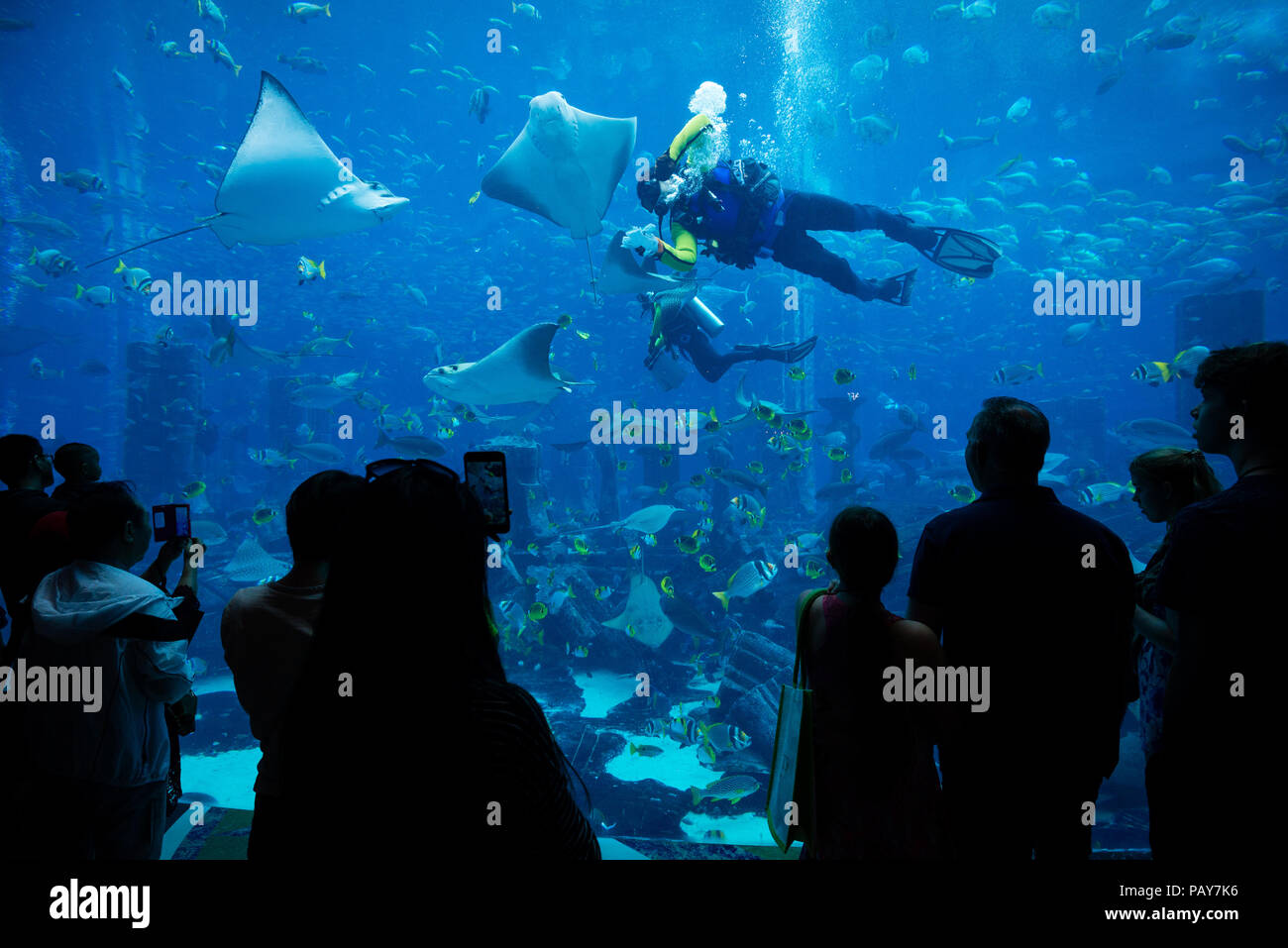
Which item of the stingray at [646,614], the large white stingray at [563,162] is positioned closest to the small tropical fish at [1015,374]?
the stingray at [646,614]

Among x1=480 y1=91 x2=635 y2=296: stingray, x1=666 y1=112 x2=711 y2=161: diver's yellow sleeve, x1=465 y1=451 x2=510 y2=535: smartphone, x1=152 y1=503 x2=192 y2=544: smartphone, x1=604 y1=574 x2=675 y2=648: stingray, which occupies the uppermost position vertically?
x1=480 y1=91 x2=635 y2=296: stingray

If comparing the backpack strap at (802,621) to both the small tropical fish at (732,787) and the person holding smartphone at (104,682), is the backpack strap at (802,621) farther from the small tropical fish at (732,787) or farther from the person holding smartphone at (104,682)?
the small tropical fish at (732,787)

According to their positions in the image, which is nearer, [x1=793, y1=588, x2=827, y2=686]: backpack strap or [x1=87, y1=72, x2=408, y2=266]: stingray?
[x1=793, y1=588, x2=827, y2=686]: backpack strap

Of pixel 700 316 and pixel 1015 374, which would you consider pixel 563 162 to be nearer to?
pixel 700 316

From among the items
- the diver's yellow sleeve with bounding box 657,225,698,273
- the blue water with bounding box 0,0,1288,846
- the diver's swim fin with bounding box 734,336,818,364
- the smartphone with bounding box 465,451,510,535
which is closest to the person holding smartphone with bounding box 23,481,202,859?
the smartphone with bounding box 465,451,510,535

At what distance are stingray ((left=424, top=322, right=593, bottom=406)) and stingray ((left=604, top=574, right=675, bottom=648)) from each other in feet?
9.24

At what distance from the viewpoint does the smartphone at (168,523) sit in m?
2.05

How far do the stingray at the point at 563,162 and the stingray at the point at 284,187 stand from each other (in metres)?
2.59

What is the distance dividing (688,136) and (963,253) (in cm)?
351

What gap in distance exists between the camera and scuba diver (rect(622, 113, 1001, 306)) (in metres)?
6.08

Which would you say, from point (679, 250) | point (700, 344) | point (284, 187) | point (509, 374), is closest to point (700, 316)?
point (700, 344)

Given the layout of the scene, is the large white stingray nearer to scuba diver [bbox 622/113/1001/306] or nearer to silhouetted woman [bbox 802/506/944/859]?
scuba diver [bbox 622/113/1001/306]

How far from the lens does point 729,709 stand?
6633 mm
